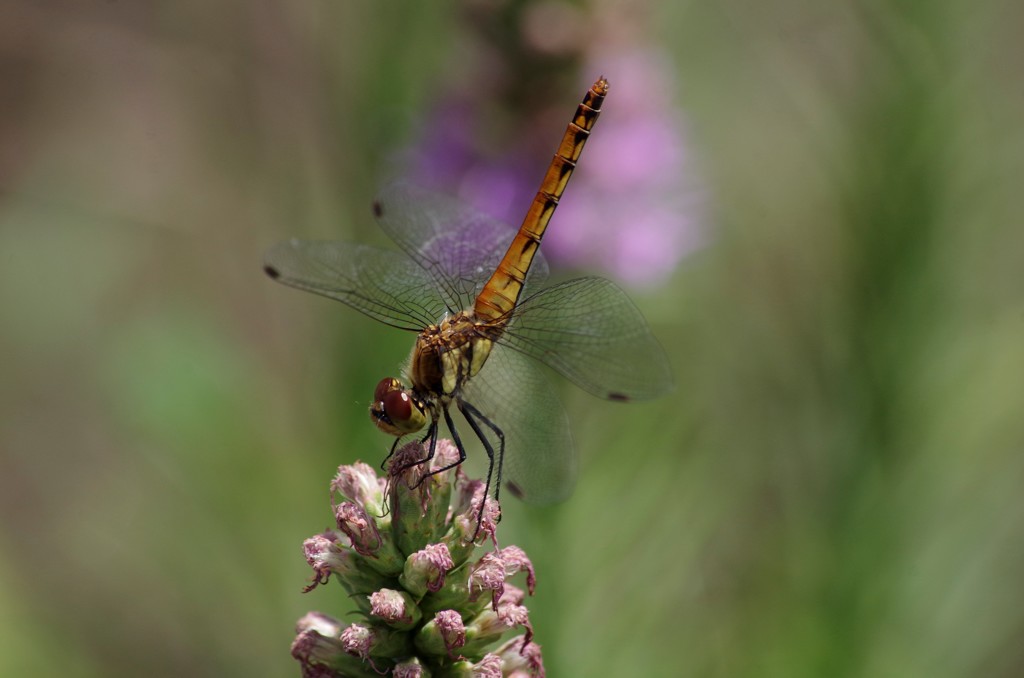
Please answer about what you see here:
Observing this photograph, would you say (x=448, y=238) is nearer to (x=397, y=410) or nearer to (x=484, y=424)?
(x=484, y=424)

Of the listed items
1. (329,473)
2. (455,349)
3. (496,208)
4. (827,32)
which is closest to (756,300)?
(827,32)

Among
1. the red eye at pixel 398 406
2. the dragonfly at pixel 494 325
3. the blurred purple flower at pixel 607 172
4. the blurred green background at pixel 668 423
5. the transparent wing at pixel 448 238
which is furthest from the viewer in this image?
the blurred purple flower at pixel 607 172

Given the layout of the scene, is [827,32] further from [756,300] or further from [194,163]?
[194,163]

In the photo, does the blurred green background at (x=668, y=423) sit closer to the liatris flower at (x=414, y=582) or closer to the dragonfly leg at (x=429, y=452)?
the dragonfly leg at (x=429, y=452)

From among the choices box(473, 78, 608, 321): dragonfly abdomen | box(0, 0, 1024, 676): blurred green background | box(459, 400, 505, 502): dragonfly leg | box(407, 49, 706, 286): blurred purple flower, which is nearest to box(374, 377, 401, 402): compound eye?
box(459, 400, 505, 502): dragonfly leg

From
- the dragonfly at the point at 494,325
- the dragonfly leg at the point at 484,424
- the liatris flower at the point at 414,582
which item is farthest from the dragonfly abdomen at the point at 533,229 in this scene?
the liatris flower at the point at 414,582

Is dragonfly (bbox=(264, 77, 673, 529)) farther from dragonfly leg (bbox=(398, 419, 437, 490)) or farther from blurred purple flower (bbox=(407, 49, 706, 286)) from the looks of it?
blurred purple flower (bbox=(407, 49, 706, 286))

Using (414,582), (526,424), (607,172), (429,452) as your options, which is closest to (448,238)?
(526,424)
